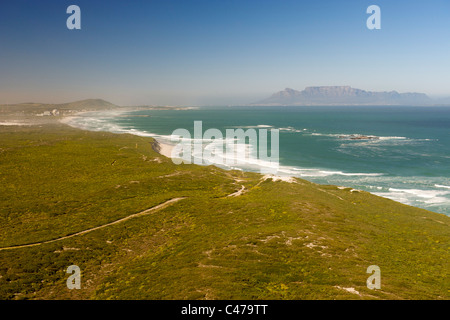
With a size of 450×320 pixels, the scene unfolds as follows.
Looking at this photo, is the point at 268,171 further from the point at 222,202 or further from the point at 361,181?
the point at 222,202

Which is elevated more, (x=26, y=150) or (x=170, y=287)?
(x=26, y=150)

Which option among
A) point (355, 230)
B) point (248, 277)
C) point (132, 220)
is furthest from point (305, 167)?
point (248, 277)

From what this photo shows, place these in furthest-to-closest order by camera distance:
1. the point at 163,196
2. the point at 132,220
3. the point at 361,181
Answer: the point at 361,181, the point at 163,196, the point at 132,220

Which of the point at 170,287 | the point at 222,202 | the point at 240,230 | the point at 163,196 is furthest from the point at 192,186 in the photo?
the point at 170,287

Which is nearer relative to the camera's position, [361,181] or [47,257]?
[47,257]
